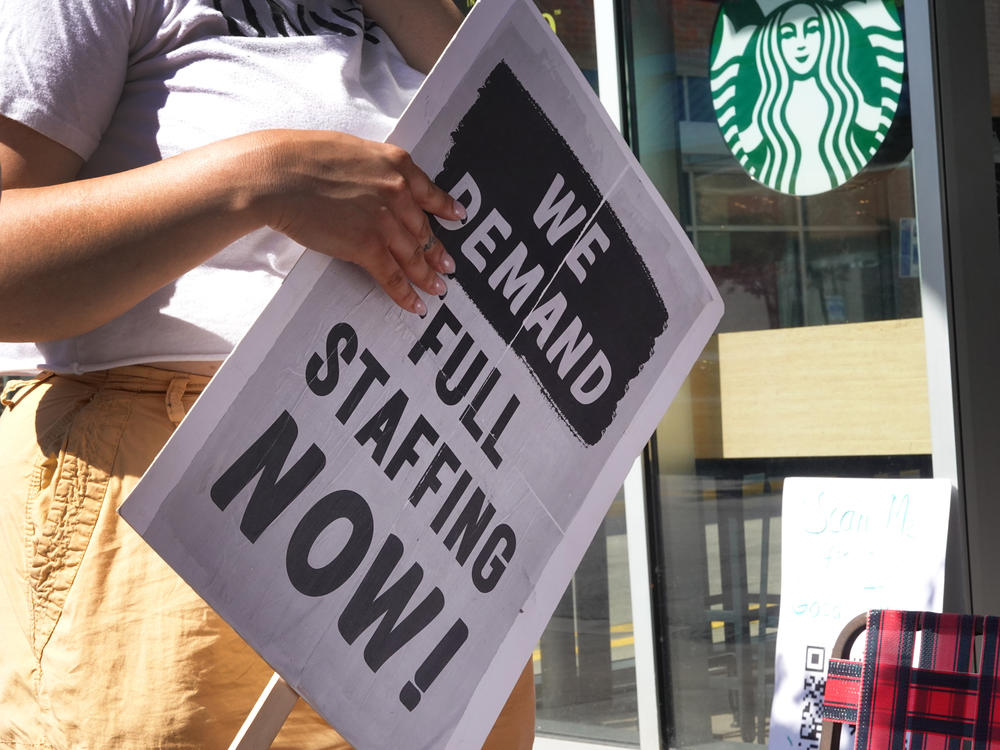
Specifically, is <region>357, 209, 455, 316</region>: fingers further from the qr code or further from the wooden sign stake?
the qr code

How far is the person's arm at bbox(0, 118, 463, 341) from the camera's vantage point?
806mm

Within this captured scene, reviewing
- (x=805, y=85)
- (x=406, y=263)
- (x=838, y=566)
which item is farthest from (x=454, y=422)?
(x=805, y=85)

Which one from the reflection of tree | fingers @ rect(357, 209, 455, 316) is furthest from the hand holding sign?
the reflection of tree

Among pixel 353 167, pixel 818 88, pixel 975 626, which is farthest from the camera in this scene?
pixel 818 88

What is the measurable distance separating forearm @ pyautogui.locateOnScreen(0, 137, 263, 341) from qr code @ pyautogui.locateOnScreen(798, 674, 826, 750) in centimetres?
224

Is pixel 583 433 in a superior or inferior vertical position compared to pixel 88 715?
superior

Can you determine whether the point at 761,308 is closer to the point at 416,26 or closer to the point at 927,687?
the point at 927,687

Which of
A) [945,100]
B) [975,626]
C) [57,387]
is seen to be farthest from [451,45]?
[945,100]

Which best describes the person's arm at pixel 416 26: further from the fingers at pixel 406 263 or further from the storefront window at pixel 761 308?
the storefront window at pixel 761 308

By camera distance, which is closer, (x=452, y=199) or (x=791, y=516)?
(x=452, y=199)

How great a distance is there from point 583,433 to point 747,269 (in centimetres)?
250

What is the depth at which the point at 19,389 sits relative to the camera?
102 cm

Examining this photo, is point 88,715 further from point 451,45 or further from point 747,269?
point 747,269

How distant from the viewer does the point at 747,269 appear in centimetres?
342
